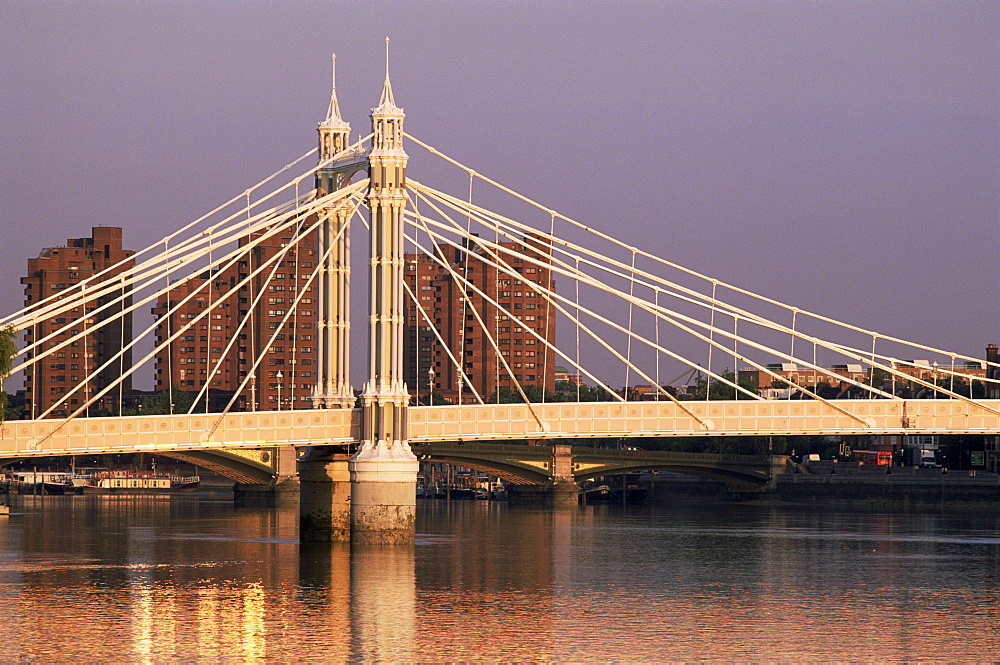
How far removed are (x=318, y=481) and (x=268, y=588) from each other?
20723 mm

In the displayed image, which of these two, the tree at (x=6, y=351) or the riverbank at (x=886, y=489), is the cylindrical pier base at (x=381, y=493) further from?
the riverbank at (x=886, y=489)

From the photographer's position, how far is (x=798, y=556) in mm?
70750

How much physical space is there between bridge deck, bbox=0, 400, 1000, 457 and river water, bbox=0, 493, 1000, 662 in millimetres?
4834

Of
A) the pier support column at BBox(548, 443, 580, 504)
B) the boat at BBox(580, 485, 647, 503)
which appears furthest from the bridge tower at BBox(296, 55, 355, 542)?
the boat at BBox(580, 485, 647, 503)

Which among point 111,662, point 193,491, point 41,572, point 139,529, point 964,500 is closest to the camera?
point 111,662

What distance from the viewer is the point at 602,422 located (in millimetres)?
69688

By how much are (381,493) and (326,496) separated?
281 inches

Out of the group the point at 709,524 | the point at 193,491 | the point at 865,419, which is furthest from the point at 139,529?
the point at 193,491

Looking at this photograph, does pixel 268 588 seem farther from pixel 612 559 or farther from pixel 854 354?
pixel 854 354

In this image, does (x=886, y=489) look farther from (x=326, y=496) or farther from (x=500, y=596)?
(x=500, y=596)

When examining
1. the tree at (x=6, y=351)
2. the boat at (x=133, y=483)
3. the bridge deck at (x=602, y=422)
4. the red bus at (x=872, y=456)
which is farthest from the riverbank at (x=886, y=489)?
the tree at (x=6, y=351)


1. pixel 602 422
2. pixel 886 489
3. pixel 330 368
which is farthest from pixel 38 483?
pixel 602 422

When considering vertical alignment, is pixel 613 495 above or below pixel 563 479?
below

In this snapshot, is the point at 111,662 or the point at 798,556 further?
the point at 798,556
